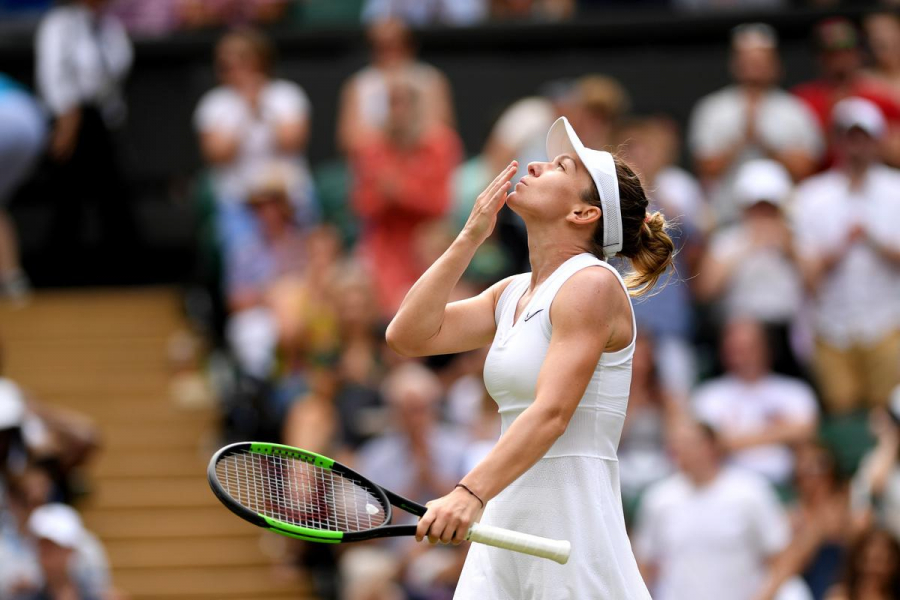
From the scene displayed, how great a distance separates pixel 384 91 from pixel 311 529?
19.7 ft

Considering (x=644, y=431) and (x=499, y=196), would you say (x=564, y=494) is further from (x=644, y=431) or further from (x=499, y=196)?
(x=644, y=431)

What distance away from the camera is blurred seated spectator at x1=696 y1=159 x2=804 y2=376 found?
834 centimetres

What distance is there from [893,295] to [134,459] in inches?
174

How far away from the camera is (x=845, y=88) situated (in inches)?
369

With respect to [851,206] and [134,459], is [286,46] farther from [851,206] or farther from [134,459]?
[851,206]

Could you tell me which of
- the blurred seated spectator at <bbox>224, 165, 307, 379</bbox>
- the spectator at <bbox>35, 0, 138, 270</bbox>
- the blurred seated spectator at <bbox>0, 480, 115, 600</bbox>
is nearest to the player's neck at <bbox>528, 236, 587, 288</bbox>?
the blurred seated spectator at <bbox>0, 480, 115, 600</bbox>

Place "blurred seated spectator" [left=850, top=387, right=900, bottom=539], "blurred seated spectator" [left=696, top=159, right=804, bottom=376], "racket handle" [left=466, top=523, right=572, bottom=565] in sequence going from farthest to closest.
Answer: "blurred seated spectator" [left=696, top=159, right=804, bottom=376] → "blurred seated spectator" [left=850, top=387, right=900, bottom=539] → "racket handle" [left=466, top=523, right=572, bottom=565]

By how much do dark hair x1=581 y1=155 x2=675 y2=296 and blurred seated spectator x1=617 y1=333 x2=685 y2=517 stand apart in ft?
11.7

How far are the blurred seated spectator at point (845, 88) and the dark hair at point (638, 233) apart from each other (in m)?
5.35

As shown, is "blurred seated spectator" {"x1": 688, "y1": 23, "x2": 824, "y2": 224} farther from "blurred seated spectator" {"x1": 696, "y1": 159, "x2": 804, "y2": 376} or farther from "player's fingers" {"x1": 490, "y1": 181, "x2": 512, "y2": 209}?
"player's fingers" {"x1": 490, "y1": 181, "x2": 512, "y2": 209}

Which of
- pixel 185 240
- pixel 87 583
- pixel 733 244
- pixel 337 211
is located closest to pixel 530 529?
pixel 87 583

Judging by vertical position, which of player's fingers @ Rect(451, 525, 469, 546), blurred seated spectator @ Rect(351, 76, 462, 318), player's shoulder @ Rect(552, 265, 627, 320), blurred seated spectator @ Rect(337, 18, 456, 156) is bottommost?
blurred seated spectator @ Rect(351, 76, 462, 318)

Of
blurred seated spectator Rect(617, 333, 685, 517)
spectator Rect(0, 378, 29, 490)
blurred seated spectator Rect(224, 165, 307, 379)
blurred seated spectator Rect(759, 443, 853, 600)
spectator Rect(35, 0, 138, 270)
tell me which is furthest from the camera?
spectator Rect(35, 0, 138, 270)

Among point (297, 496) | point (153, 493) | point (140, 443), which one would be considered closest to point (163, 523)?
point (153, 493)
